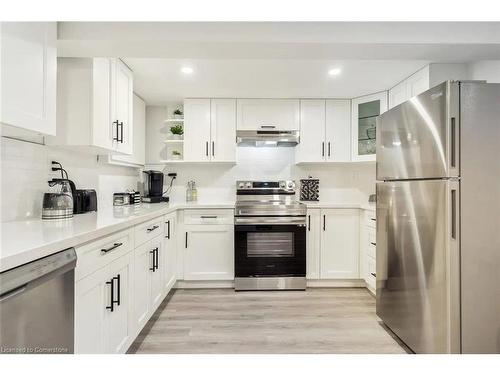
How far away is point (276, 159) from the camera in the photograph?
3.49m

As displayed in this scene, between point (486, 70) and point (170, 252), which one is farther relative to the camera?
point (170, 252)

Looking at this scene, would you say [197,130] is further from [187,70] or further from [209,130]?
[187,70]

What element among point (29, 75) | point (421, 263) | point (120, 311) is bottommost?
point (120, 311)

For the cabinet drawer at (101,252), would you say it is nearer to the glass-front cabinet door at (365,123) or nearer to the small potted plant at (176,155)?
the small potted plant at (176,155)

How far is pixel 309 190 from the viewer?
11.4ft

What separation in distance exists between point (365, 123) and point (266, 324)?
2.42 m

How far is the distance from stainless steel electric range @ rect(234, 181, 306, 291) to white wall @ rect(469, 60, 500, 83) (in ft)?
5.95

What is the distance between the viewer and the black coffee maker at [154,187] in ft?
10.2

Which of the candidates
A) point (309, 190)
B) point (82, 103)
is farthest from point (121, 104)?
point (309, 190)

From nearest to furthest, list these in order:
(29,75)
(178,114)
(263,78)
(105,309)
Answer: (29,75) → (105,309) → (263,78) → (178,114)

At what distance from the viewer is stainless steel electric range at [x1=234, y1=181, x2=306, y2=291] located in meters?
2.88

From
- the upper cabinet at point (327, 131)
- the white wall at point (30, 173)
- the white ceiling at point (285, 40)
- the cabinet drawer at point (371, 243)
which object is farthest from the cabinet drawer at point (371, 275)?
the white wall at point (30, 173)

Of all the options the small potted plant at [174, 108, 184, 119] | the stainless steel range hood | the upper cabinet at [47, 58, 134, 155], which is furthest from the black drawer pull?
the small potted plant at [174, 108, 184, 119]

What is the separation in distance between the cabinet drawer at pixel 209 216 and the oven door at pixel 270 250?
0.53 ft
